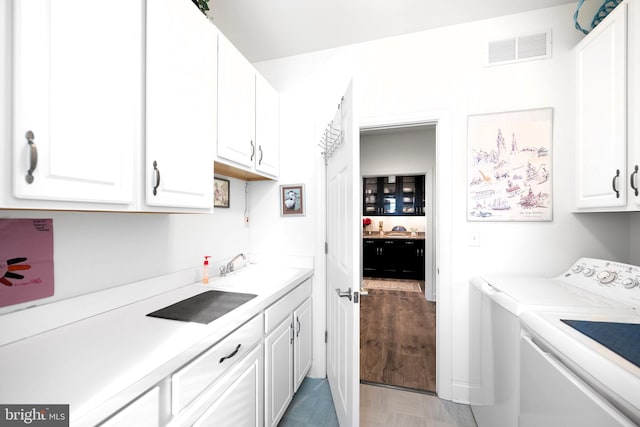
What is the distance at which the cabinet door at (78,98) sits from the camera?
65cm

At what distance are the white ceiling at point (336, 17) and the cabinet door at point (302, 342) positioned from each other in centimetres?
209

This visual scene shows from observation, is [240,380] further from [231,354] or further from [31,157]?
[31,157]

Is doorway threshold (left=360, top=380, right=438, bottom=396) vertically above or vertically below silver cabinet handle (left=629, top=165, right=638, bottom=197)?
below

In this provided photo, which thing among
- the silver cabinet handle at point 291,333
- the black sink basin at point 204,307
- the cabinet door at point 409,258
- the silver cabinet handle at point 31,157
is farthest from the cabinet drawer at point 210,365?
the cabinet door at point 409,258

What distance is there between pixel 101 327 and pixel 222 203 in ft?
3.58

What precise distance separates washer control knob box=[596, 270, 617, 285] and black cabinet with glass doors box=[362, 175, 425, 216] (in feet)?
13.0

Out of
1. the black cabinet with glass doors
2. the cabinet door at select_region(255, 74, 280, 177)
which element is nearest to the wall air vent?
the cabinet door at select_region(255, 74, 280, 177)

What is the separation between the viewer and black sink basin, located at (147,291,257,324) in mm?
1046

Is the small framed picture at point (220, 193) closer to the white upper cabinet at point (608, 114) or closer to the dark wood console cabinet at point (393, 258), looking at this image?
the white upper cabinet at point (608, 114)

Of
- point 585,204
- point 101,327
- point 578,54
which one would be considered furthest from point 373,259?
point 101,327

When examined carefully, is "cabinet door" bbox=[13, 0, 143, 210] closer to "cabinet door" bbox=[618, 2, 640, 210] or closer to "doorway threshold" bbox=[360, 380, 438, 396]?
"doorway threshold" bbox=[360, 380, 438, 396]

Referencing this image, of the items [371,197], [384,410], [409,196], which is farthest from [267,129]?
[409,196]

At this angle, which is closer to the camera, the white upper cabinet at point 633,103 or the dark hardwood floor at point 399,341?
the white upper cabinet at point 633,103

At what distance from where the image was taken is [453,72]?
1.82 m
